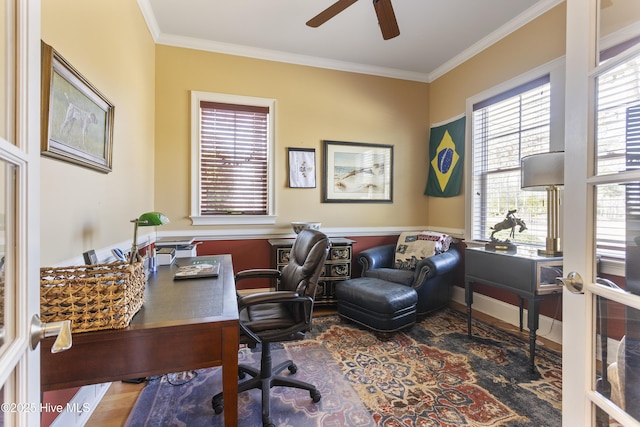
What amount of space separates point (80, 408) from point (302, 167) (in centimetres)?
272

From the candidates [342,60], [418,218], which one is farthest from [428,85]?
[418,218]

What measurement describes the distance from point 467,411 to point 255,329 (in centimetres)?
129

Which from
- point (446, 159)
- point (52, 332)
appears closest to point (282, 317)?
point (52, 332)

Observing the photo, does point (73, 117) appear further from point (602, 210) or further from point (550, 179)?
point (550, 179)

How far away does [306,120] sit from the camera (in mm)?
3502

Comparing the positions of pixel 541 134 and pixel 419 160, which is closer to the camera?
pixel 541 134

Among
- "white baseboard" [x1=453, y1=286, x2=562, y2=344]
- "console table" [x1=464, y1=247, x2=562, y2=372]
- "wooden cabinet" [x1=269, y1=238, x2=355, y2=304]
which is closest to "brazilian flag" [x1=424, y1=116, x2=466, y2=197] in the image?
"white baseboard" [x1=453, y1=286, x2=562, y2=344]

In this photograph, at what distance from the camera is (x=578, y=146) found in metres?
0.91

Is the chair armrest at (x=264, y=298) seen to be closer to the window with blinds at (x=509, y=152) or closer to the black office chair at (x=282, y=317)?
the black office chair at (x=282, y=317)

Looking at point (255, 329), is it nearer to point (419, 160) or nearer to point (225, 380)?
point (225, 380)

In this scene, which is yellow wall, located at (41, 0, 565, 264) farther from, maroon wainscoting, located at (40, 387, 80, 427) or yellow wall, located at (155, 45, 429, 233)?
maroon wainscoting, located at (40, 387, 80, 427)

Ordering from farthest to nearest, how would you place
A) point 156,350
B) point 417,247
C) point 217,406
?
point 417,247
point 217,406
point 156,350

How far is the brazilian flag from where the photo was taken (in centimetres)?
347

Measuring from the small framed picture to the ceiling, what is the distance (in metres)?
1.07
